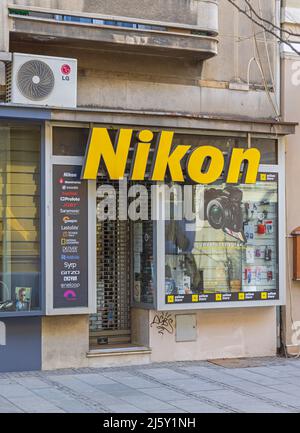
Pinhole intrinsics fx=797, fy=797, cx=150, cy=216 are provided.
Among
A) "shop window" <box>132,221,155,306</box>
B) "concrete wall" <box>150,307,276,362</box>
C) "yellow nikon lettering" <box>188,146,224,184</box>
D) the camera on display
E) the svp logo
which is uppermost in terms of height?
"yellow nikon lettering" <box>188,146,224,184</box>

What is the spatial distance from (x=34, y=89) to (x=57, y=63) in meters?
0.50

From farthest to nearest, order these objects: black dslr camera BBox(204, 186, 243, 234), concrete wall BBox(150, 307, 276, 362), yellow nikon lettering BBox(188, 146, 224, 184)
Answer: black dslr camera BBox(204, 186, 243, 234)
concrete wall BBox(150, 307, 276, 362)
yellow nikon lettering BBox(188, 146, 224, 184)

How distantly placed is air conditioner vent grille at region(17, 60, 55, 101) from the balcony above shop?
39 cm

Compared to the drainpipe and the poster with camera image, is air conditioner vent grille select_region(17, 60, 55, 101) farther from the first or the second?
the drainpipe

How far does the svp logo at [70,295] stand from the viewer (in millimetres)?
11312

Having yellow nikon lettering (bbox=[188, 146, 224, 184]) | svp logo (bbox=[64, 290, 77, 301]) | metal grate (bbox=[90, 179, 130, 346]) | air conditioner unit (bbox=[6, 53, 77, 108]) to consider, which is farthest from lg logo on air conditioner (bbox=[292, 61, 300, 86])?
svp logo (bbox=[64, 290, 77, 301])

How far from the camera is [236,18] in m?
12.8

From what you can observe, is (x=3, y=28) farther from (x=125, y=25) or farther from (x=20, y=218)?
(x=20, y=218)

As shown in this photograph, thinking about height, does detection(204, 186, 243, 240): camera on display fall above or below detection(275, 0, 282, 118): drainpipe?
below

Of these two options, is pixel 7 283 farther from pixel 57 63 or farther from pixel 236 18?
pixel 236 18

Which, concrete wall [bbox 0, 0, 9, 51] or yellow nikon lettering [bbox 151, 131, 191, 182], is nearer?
concrete wall [bbox 0, 0, 9, 51]

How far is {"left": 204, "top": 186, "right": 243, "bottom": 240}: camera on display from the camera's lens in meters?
12.5

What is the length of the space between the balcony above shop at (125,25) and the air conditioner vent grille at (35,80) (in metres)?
0.39

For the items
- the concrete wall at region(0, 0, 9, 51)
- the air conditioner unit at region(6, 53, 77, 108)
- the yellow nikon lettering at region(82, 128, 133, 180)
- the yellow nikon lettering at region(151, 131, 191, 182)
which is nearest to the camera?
the concrete wall at region(0, 0, 9, 51)
